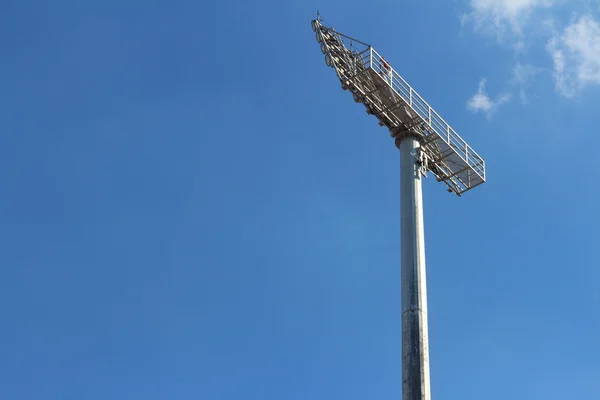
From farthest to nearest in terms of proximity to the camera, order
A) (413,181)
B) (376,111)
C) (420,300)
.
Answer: (376,111) < (413,181) < (420,300)

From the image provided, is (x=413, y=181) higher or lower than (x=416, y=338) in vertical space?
higher

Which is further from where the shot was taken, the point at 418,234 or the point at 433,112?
the point at 433,112

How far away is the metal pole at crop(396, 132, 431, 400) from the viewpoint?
32344 mm

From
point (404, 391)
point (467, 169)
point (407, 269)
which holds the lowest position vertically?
point (404, 391)

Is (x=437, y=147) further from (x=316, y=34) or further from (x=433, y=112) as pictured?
(x=316, y=34)

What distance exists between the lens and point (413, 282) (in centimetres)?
3466

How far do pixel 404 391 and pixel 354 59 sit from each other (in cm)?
1645

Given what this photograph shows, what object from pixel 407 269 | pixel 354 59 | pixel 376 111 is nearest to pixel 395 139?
pixel 376 111

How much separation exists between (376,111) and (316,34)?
17.1 ft

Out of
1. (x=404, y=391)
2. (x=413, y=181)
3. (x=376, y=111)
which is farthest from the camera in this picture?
(x=376, y=111)

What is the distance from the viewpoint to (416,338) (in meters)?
33.2

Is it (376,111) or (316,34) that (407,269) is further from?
(316,34)

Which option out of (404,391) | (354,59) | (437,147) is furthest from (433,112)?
(404,391)

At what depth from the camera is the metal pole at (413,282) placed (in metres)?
32.3
